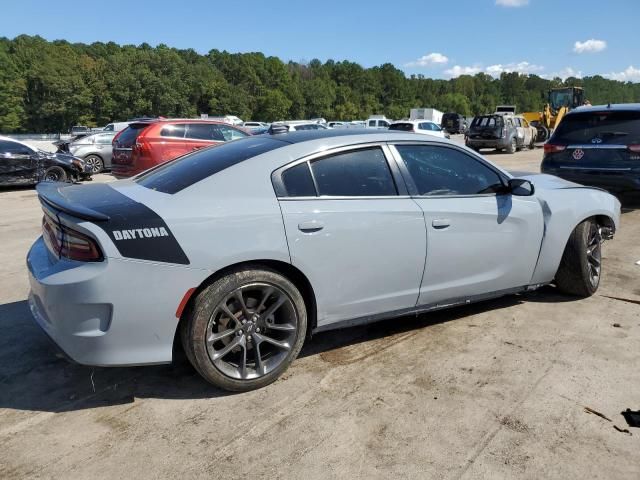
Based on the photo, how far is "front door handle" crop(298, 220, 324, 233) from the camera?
124 inches

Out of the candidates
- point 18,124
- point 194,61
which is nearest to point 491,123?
point 18,124

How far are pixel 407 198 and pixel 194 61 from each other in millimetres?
126180

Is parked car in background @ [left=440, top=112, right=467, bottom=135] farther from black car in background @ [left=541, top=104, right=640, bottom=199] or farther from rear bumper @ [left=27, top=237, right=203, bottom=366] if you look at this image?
rear bumper @ [left=27, top=237, right=203, bottom=366]

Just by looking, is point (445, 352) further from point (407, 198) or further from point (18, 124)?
point (18, 124)

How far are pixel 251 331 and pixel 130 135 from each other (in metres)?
8.60

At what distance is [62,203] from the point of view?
2996 mm

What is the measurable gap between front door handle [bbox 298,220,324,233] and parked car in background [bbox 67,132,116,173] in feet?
49.0

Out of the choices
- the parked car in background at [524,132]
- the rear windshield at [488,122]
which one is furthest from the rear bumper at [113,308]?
the parked car in background at [524,132]

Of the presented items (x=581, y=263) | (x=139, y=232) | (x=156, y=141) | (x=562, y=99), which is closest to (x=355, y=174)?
(x=139, y=232)

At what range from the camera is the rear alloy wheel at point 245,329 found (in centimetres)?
294

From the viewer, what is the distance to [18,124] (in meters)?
85.1

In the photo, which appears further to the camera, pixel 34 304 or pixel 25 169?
pixel 25 169

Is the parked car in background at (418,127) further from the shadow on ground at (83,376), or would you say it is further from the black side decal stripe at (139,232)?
the black side decal stripe at (139,232)

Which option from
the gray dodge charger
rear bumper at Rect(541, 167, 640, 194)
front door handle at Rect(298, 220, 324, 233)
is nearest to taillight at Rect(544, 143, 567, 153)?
rear bumper at Rect(541, 167, 640, 194)
